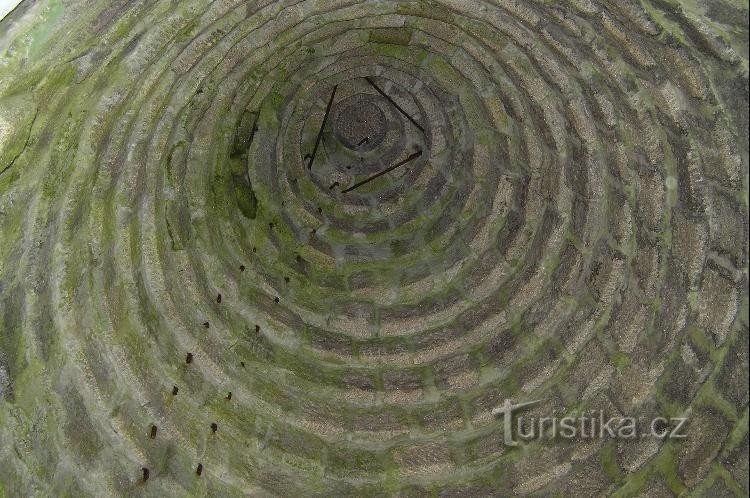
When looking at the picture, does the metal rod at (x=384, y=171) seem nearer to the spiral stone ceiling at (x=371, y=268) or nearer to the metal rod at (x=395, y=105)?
the metal rod at (x=395, y=105)

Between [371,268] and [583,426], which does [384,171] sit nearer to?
[371,268]

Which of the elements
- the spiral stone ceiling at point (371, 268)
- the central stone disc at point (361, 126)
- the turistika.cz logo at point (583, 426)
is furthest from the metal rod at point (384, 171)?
the turistika.cz logo at point (583, 426)

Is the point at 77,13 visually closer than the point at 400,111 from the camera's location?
Yes

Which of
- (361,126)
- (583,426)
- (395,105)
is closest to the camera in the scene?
(583,426)

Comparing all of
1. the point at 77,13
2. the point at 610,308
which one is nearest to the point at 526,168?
the point at 610,308

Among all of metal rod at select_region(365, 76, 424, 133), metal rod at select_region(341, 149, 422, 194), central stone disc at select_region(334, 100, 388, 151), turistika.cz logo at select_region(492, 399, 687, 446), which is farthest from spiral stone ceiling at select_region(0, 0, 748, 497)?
central stone disc at select_region(334, 100, 388, 151)

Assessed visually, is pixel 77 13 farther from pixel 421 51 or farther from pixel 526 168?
pixel 526 168

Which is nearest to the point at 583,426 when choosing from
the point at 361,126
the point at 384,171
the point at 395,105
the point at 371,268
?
the point at 371,268

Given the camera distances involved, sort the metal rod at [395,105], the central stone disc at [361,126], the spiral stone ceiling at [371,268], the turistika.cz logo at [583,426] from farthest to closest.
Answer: the central stone disc at [361,126]
the metal rod at [395,105]
the turistika.cz logo at [583,426]
the spiral stone ceiling at [371,268]

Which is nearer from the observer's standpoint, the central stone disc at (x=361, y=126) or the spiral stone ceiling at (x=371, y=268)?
the spiral stone ceiling at (x=371, y=268)
